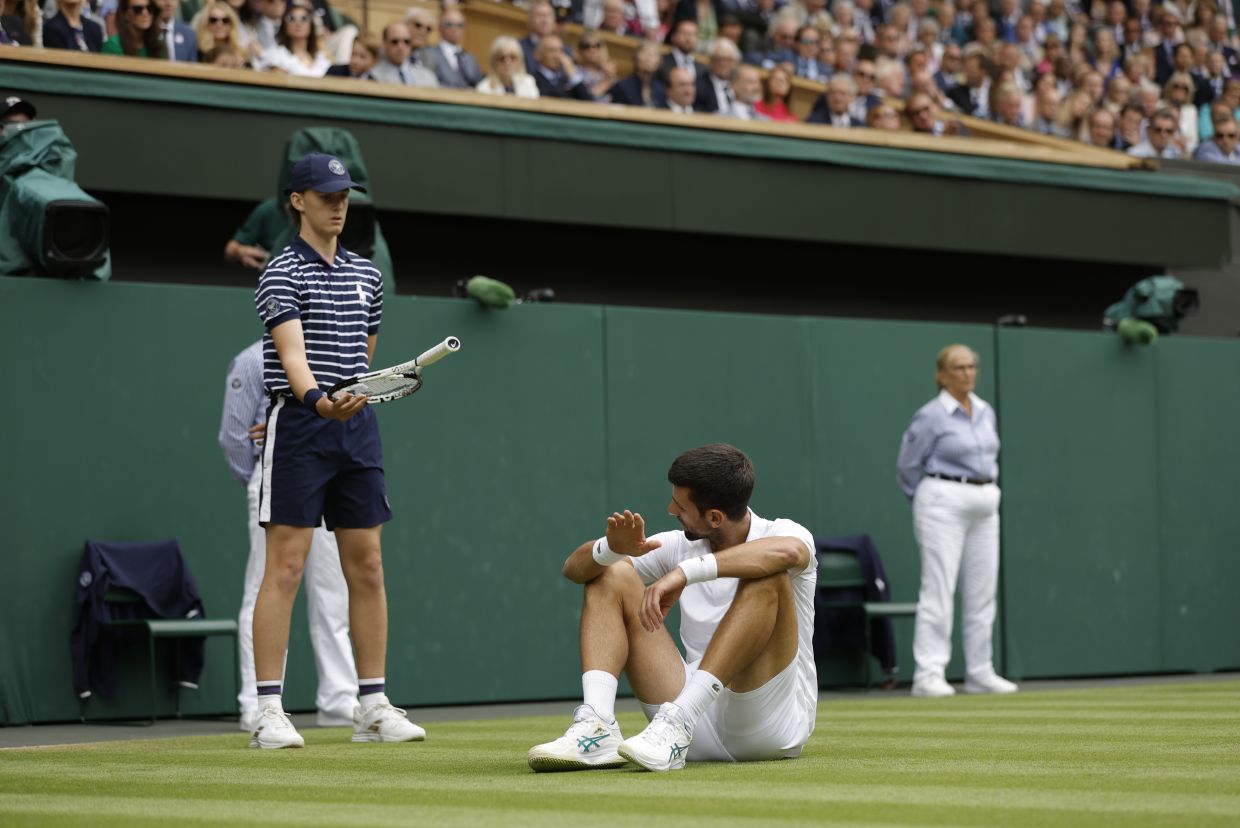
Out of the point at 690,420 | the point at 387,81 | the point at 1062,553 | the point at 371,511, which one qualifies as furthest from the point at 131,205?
the point at 1062,553

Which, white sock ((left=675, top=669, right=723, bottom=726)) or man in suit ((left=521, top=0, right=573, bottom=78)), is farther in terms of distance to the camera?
man in suit ((left=521, top=0, right=573, bottom=78))

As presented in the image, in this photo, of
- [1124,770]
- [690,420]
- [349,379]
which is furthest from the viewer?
[690,420]

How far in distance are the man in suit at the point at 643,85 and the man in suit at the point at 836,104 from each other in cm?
146

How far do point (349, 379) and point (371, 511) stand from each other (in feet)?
2.01

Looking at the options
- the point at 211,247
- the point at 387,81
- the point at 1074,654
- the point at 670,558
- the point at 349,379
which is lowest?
the point at 1074,654

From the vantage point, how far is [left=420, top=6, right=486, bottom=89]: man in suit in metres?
14.8

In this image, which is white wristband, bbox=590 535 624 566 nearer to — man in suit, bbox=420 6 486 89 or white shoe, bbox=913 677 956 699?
white shoe, bbox=913 677 956 699

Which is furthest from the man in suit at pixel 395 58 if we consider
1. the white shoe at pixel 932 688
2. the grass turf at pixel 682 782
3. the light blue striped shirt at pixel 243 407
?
the grass turf at pixel 682 782

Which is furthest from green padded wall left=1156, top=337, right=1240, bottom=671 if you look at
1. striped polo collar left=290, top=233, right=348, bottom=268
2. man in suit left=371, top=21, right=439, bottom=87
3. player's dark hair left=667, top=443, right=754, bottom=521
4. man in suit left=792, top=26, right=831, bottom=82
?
player's dark hair left=667, top=443, right=754, bottom=521

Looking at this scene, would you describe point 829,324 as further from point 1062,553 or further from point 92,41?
point 92,41

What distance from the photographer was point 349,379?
7.27 m

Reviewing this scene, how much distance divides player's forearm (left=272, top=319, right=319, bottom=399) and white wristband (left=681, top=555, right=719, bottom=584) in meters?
2.14

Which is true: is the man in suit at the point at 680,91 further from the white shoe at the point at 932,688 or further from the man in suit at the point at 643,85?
the white shoe at the point at 932,688

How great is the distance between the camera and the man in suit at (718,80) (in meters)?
15.9
